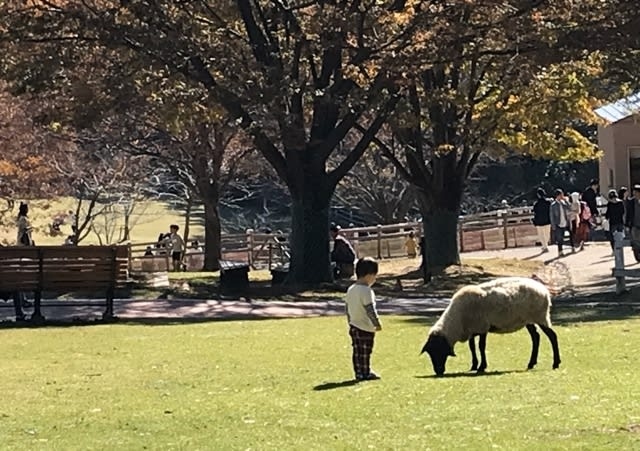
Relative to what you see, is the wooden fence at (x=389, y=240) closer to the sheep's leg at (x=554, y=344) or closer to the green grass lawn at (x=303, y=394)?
the green grass lawn at (x=303, y=394)

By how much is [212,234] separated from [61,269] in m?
18.9

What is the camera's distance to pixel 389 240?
143 feet

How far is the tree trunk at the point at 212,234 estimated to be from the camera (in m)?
38.1

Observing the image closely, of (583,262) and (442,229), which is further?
(442,229)

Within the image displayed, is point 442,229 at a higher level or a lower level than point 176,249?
higher

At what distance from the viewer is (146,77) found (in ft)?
83.4

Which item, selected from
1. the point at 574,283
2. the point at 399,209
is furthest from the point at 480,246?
the point at 574,283

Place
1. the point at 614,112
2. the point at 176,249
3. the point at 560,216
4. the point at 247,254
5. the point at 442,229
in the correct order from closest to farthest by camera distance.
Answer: the point at 442,229 < the point at 560,216 < the point at 176,249 < the point at 247,254 < the point at 614,112

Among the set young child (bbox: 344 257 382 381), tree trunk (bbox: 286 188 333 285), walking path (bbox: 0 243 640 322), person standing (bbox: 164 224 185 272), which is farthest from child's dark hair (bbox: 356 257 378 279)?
person standing (bbox: 164 224 185 272)

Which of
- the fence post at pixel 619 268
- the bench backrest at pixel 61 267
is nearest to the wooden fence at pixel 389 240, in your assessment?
the fence post at pixel 619 268

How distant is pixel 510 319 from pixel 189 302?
12.1 meters

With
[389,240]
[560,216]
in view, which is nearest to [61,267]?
[560,216]

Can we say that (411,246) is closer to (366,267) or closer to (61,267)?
(61,267)

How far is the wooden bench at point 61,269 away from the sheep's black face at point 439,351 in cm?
908
